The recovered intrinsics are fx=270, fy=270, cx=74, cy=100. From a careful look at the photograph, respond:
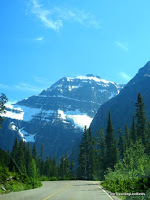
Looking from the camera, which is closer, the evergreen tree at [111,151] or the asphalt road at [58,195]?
the asphalt road at [58,195]

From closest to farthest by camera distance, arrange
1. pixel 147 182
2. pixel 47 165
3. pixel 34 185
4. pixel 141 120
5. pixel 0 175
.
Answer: pixel 147 182
pixel 0 175
pixel 34 185
pixel 141 120
pixel 47 165

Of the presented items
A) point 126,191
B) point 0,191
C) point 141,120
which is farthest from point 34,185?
point 141,120

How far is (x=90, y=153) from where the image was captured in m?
78.9

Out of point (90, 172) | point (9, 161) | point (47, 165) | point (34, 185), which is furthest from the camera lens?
point (47, 165)

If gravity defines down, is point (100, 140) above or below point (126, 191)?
above

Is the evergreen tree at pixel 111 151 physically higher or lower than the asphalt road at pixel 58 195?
higher

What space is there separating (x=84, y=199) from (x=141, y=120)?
5128cm

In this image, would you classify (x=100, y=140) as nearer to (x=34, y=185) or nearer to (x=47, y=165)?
(x=47, y=165)

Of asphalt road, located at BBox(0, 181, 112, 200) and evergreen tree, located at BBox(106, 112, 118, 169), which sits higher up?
evergreen tree, located at BBox(106, 112, 118, 169)

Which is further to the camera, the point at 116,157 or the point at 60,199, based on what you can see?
the point at 116,157

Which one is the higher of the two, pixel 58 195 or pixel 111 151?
pixel 111 151

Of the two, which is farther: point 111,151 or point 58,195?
point 111,151

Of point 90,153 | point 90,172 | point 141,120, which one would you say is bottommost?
point 90,172

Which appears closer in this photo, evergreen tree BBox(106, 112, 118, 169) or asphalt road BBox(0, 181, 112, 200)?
asphalt road BBox(0, 181, 112, 200)
